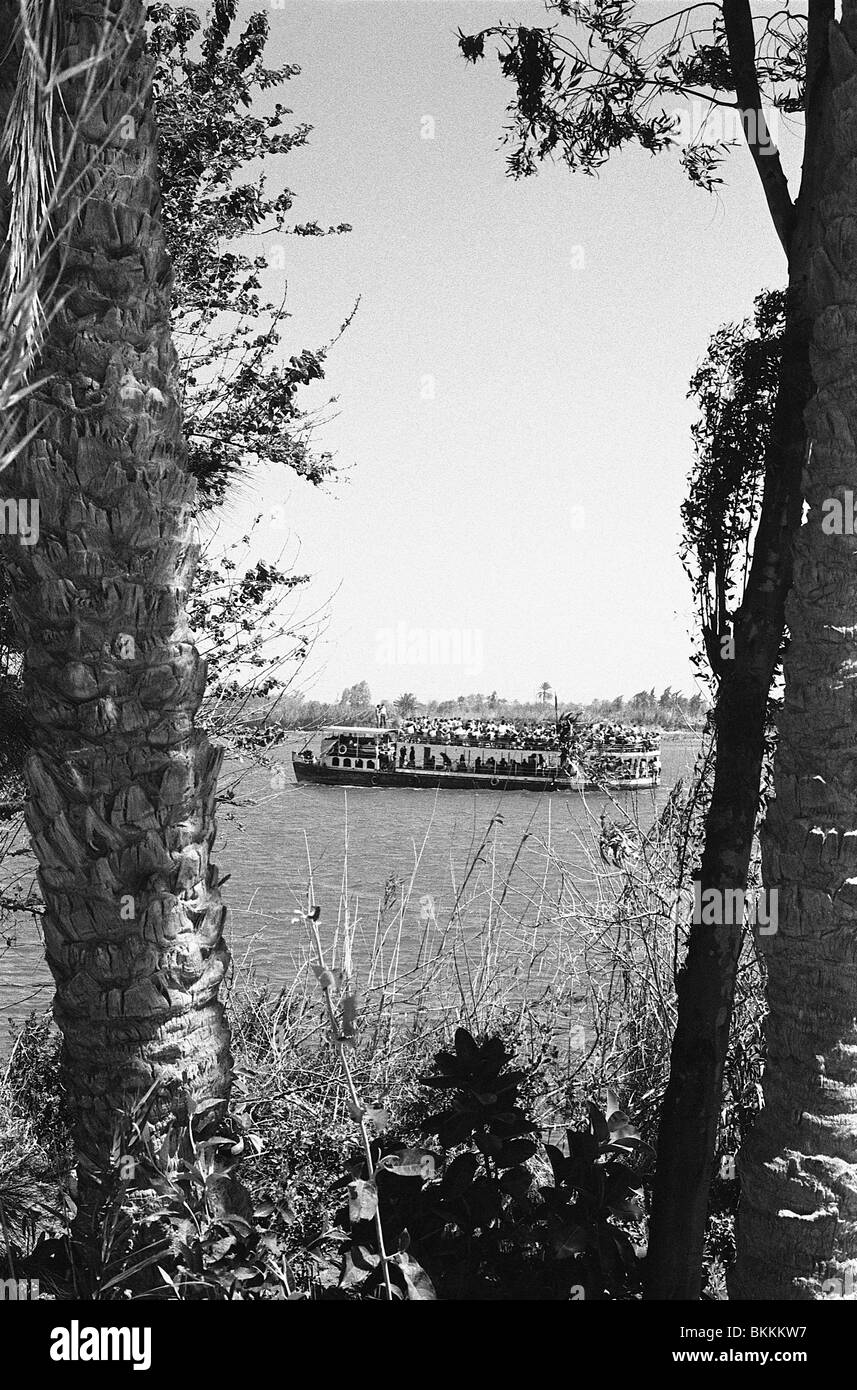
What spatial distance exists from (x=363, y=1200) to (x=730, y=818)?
1.36 m

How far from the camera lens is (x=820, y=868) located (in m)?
2.85

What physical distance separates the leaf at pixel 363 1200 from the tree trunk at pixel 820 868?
998 millimetres

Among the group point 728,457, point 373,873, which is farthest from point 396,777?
point 728,457

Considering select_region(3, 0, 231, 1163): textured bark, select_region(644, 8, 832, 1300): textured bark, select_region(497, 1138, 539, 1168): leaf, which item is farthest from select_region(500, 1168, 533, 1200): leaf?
select_region(3, 0, 231, 1163): textured bark

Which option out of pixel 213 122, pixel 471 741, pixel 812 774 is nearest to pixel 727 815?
pixel 812 774

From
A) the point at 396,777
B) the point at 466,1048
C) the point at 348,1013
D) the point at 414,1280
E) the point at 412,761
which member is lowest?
the point at 396,777

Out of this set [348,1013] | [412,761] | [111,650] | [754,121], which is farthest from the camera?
[412,761]

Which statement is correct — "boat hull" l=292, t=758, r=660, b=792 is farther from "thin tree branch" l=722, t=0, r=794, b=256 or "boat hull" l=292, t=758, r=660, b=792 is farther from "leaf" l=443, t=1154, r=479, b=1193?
"leaf" l=443, t=1154, r=479, b=1193

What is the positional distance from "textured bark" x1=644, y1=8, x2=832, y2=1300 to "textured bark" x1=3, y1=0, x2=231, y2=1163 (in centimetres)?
127

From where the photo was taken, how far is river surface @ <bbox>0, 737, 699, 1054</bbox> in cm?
536

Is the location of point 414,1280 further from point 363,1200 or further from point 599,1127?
point 599,1127

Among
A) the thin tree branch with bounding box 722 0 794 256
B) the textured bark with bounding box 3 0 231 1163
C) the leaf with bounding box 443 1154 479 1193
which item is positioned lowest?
the leaf with bounding box 443 1154 479 1193

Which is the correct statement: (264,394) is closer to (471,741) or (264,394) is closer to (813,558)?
(813,558)

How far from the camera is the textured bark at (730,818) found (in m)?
3.07
